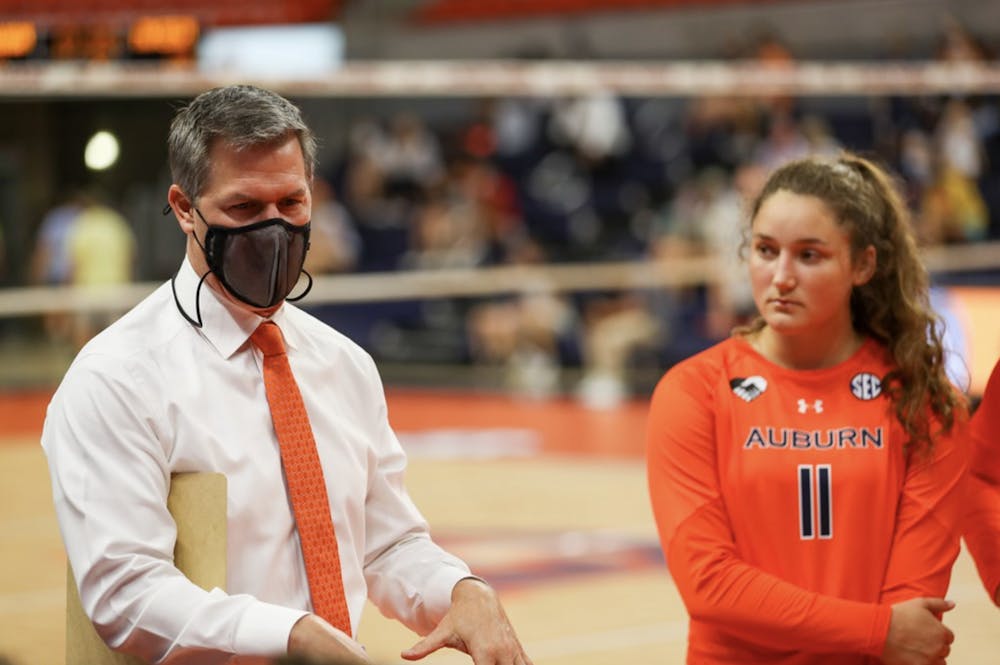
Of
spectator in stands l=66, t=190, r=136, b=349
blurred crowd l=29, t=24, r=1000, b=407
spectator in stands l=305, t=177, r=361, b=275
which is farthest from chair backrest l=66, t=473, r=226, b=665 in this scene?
spectator in stands l=305, t=177, r=361, b=275

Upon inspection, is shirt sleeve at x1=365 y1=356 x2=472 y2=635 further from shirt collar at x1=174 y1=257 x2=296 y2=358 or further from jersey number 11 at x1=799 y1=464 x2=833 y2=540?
jersey number 11 at x1=799 y1=464 x2=833 y2=540

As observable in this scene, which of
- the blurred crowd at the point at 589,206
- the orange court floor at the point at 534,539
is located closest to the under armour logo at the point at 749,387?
the orange court floor at the point at 534,539

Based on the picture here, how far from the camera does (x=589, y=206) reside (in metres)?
18.3

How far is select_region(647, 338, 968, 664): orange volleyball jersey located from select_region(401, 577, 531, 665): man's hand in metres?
0.48

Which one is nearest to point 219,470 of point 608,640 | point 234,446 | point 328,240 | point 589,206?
point 234,446

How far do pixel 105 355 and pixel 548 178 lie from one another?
1657cm

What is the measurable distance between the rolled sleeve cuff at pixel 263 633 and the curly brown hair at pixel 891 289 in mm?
1294

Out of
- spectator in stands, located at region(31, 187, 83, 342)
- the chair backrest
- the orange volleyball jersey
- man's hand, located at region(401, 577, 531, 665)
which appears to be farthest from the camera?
spectator in stands, located at region(31, 187, 83, 342)

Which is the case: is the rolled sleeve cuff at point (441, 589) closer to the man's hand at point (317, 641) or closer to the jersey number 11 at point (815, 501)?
the man's hand at point (317, 641)

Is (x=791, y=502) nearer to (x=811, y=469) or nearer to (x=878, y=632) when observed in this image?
(x=811, y=469)

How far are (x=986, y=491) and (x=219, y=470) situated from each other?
1619mm

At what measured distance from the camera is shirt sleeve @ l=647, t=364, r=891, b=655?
9.39 ft

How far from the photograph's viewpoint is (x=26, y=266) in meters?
20.9

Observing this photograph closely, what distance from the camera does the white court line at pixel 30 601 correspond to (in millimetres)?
6746
